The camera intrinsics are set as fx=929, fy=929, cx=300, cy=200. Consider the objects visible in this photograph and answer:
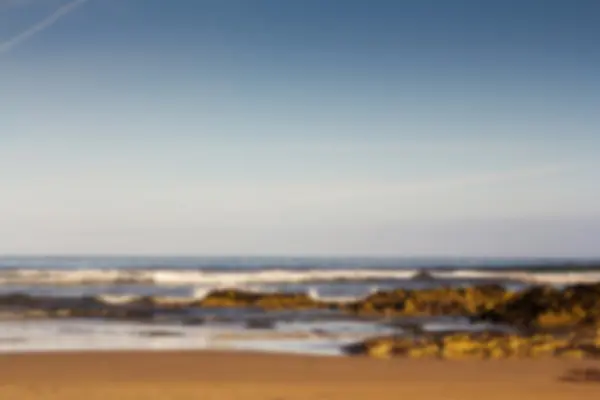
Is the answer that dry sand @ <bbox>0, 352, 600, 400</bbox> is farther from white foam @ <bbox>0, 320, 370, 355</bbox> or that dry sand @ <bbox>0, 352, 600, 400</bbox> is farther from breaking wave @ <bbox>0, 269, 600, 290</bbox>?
breaking wave @ <bbox>0, 269, 600, 290</bbox>

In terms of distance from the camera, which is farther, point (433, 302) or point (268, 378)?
point (433, 302)

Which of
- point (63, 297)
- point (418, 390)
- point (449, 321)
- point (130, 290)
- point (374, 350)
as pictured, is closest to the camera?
point (418, 390)

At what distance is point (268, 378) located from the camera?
436 inches

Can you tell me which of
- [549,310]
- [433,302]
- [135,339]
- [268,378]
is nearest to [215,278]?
[433,302]

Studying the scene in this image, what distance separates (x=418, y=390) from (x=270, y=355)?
3.66 m

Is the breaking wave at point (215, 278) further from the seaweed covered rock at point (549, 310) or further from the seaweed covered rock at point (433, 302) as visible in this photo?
the seaweed covered rock at point (549, 310)

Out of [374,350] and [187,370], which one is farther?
[374,350]

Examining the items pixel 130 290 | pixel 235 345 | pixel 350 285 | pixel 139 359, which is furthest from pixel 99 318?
pixel 350 285

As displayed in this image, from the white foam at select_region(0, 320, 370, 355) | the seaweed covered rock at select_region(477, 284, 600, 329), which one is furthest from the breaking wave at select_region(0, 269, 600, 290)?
the white foam at select_region(0, 320, 370, 355)

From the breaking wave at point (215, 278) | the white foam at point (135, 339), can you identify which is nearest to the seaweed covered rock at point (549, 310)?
the white foam at point (135, 339)

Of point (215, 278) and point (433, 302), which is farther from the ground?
point (215, 278)

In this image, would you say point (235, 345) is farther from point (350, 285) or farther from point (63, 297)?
point (350, 285)

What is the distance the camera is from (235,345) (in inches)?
600

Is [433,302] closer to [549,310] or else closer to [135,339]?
[549,310]
